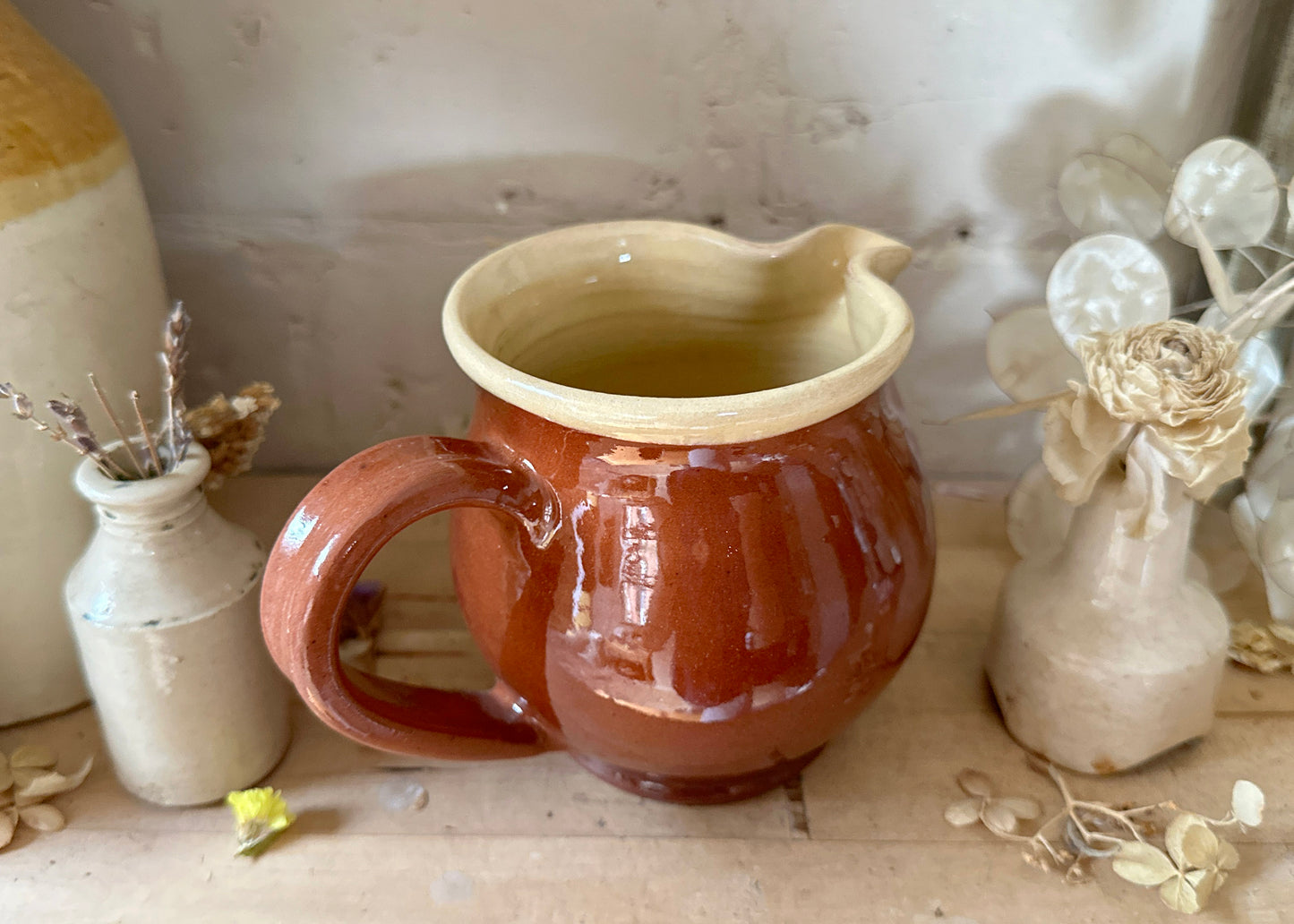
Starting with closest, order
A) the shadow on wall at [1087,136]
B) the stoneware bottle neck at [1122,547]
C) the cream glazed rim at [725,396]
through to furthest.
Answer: the cream glazed rim at [725,396] < the stoneware bottle neck at [1122,547] < the shadow on wall at [1087,136]

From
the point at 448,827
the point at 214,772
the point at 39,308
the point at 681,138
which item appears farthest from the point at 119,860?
the point at 681,138

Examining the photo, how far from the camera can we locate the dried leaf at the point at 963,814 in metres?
0.47

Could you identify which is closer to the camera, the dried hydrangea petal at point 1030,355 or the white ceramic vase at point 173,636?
the white ceramic vase at point 173,636

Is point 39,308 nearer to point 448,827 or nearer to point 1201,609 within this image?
point 448,827

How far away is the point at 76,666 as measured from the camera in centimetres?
54

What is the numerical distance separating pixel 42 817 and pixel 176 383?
0.24 meters

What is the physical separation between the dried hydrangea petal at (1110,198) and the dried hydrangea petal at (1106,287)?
51 mm

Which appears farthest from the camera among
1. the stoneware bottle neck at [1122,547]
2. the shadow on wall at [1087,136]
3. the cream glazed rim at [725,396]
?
the shadow on wall at [1087,136]

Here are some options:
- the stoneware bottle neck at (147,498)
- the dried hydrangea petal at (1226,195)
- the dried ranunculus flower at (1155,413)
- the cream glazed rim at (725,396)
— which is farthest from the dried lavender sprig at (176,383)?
the dried hydrangea petal at (1226,195)

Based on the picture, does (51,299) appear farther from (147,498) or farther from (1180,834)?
(1180,834)

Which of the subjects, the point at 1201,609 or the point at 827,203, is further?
the point at 827,203

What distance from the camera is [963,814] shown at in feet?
1.56

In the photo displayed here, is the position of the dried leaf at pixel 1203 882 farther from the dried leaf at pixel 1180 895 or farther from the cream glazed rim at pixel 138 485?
the cream glazed rim at pixel 138 485

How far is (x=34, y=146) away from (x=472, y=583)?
28 centimetres
